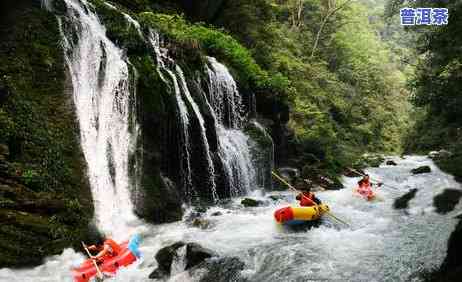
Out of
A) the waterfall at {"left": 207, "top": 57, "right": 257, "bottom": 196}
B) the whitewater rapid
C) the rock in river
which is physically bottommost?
the whitewater rapid

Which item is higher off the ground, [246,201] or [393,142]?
[246,201]

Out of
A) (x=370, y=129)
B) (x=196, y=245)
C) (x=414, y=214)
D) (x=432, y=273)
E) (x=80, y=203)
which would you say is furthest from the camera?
(x=370, y=129)

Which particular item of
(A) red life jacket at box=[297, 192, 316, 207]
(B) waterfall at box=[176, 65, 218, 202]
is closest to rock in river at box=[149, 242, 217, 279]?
(A) red life jacket at box=[297, 192, 316, 207]

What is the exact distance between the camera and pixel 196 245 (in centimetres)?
843

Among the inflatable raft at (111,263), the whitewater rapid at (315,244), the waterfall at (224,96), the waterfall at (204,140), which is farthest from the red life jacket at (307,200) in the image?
the waterfall at (224,96)

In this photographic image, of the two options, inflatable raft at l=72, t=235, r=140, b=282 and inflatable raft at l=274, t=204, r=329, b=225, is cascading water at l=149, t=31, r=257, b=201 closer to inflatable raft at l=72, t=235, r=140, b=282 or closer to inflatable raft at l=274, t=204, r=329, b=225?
inflatable raft at l=274, t=204, r=329, b=225

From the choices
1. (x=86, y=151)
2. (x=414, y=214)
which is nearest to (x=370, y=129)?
(x=414, y=214)

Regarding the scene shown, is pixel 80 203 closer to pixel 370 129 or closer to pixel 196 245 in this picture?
pixel 196 245

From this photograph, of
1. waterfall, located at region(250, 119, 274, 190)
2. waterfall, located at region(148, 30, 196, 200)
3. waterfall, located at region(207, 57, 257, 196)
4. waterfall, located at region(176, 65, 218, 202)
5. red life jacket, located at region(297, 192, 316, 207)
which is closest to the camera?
red life jacket, located at region(297, 192, 316, 207)

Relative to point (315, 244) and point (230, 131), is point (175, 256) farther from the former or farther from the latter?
point (230, 131)

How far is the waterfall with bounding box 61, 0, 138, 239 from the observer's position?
33.9 ft

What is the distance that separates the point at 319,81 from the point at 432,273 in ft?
87.0

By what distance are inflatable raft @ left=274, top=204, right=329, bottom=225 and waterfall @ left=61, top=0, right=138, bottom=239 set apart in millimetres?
3587

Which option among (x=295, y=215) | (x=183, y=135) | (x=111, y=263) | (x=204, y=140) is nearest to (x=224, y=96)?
(x=204, y=140)
